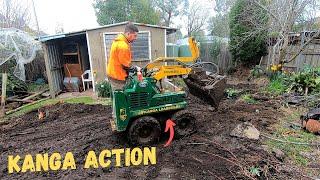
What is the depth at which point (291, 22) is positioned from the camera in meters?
8.83

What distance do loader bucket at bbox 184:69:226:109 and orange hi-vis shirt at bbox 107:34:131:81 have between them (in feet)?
4.75

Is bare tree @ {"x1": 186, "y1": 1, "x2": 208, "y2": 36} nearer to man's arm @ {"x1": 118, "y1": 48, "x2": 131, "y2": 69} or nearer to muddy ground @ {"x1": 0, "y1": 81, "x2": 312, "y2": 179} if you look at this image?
muddy ground @ {"x1": 0, "y1": 81, "x2": 312, "y2": 179}

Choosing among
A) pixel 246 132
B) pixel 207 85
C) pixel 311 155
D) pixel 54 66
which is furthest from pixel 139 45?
pixel 311 155

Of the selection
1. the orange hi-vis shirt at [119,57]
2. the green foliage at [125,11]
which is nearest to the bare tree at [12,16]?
the green foliage at [125,11]

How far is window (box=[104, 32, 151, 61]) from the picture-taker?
32.8ft

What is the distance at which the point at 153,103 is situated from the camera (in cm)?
463

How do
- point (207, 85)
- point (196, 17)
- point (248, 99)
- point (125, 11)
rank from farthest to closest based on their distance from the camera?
point (196, 17) < point (125, 11) < point (248, 99) < point (207, 85)

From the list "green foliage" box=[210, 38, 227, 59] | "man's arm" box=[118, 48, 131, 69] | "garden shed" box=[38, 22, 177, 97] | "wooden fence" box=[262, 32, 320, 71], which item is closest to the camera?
"man's arm" box=[118, 48, 131, 69]

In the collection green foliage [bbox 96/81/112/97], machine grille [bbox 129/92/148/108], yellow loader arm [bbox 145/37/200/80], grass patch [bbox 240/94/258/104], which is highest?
yellow loader arm [bbox 145/37/200/80]

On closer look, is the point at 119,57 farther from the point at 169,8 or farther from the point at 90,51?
the point at 169,8

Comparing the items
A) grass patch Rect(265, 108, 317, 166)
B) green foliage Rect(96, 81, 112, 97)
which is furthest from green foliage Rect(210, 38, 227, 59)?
grass patch Rect(265, 108, 317, 166)

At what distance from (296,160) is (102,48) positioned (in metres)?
7.95

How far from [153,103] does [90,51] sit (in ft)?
20.2

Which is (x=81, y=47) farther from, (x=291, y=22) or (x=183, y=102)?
(x=291, y=22)
